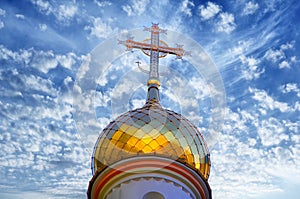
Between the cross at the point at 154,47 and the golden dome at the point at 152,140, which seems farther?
the cross at the point at 154,47

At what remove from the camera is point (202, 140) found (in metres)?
12.6

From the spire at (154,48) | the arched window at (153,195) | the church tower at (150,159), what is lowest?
the arched window at (153,195)

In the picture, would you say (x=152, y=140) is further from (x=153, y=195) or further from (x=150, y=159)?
(x=153, y=195)

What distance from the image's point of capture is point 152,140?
1148 cm

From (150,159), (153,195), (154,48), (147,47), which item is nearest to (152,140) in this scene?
(150,159)

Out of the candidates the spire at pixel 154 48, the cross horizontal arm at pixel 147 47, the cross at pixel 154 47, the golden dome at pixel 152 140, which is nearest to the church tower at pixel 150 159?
the golden dome at pixel 152 140

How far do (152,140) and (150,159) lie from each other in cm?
85

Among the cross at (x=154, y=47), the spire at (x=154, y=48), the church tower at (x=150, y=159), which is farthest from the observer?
the cross at (x=154, y=47)

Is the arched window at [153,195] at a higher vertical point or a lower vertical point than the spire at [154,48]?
lower

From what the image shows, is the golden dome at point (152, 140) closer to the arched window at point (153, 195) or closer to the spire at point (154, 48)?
the arched window at point (153, 195)

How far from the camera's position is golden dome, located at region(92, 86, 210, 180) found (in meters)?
11.4

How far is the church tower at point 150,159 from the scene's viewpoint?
10.8 meters

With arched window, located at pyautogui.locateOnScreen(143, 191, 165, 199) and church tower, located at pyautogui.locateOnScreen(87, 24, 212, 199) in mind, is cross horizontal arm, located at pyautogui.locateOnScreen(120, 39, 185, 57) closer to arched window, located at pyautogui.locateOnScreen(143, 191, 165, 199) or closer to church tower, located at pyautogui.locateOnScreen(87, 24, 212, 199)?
church tower, located at pyautogui.locateOnScreen(87, 24, 212, 199)

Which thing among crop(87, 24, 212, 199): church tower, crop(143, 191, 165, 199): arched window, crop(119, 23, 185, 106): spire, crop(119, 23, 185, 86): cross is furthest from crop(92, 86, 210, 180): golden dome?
crop(119, 23, 185, 86): cross
